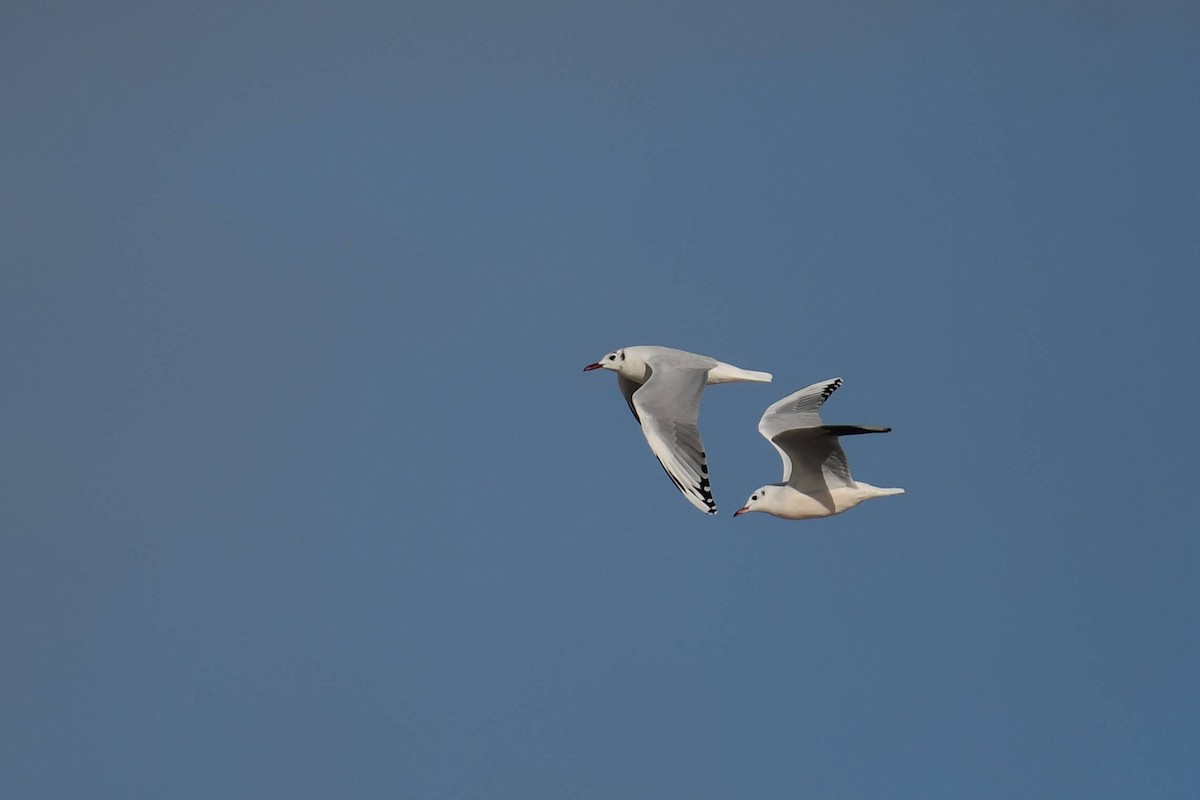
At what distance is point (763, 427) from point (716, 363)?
45 centimetres

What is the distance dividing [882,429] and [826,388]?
964 mm

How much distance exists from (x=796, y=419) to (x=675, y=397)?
26.8 inches

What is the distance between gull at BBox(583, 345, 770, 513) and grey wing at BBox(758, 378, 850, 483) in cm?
35

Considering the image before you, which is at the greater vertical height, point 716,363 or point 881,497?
point 716,363

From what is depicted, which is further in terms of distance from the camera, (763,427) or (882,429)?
(763,427)

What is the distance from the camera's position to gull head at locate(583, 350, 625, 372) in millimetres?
9695

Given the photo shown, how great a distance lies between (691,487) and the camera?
8.24 metres

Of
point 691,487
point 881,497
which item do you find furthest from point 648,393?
point 881,497

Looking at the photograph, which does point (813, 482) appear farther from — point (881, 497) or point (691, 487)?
point (691, 487)

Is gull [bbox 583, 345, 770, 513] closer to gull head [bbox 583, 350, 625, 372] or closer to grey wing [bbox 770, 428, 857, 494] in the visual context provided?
gull head [bbox 583, 350, 625, 372]

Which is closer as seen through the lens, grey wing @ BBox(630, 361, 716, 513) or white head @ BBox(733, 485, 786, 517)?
grey wing @ BBox(630, 361, 716, 513)

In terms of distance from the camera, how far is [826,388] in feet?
30.3

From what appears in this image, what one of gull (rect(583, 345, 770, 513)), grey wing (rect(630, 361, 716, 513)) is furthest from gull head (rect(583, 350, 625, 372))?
grey wing (rect(630, 361, 716, 513))

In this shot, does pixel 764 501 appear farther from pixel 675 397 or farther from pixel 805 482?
pixel 675 397
